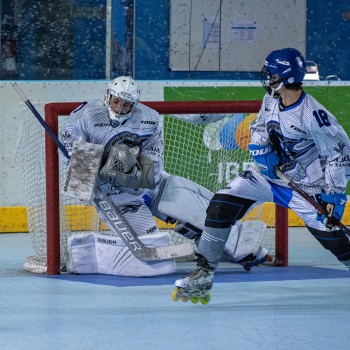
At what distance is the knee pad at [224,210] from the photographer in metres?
5.23

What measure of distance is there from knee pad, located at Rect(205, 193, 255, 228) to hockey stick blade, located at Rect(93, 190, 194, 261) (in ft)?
2.80

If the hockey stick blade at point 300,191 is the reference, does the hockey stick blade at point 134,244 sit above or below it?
below

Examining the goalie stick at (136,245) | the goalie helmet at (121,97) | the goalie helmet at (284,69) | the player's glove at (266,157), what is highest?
the goalie helmet at (284,69)

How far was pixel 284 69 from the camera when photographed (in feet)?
16.7

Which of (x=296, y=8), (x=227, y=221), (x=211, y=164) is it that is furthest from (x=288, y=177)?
(x=296, y=8)

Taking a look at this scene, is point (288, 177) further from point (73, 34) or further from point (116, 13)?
point (73, 34)

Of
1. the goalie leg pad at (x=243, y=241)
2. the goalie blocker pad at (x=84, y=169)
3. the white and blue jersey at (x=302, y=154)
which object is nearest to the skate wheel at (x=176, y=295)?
the white and blue jersey at (x=302, y=154)

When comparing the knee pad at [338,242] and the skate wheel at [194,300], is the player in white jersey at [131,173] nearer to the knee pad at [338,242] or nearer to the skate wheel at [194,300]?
the skate wheel at [194,300]

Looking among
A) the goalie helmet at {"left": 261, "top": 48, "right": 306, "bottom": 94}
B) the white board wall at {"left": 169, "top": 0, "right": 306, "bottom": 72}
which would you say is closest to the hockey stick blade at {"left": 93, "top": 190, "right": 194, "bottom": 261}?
the goalie helmet at {"left": 261, "top": 48, "right": 306, "bottom": 94}

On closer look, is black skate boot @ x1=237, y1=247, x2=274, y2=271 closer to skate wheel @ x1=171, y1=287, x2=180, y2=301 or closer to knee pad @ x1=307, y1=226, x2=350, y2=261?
skate wheel @ x1=171, y1=287, x2=180, y2=301

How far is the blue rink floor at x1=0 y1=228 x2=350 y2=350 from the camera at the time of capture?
4.55 meters

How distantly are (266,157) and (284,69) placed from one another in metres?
0.39

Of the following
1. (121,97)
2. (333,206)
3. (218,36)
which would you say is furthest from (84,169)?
(218,36)

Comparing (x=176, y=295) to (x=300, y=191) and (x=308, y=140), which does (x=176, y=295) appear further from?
(x=308, y=140)
